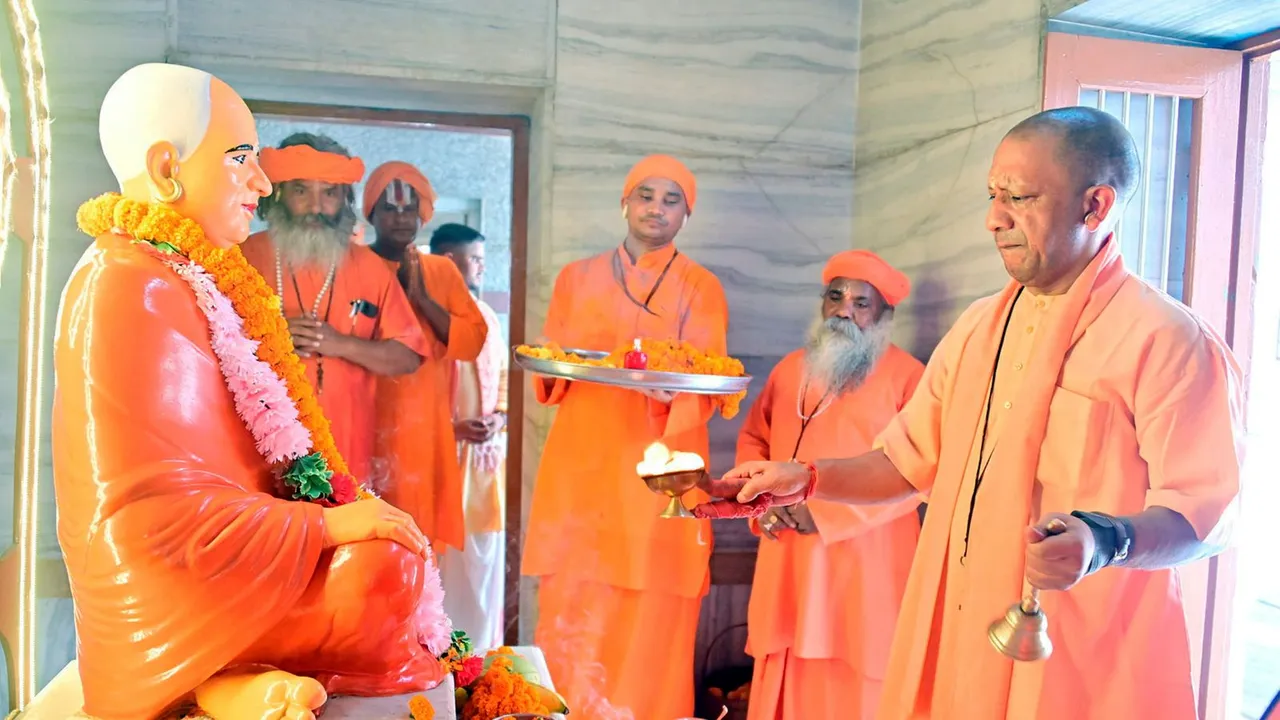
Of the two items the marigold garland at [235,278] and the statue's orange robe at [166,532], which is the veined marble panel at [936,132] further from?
the statue's orange robe at [166,532]

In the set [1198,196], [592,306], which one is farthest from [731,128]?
[1198,196]

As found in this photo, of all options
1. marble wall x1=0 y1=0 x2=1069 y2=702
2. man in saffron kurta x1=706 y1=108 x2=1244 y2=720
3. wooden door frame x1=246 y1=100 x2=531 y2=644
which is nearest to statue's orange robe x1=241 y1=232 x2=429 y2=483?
wooden door frame x1=246 y1=100 x2=531 y2=644

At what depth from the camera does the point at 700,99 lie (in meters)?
4.95

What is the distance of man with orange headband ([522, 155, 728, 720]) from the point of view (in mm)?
4293

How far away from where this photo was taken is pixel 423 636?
2404mm

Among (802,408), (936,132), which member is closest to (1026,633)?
(802,408)

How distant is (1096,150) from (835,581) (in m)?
2.33

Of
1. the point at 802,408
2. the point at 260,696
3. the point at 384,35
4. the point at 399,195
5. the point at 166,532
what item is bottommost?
the point at 260,696

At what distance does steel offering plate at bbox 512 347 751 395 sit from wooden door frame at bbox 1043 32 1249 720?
5.52 feet

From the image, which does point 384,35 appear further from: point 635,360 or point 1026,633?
point 1026,633

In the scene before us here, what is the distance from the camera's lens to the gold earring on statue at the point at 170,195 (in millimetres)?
2219

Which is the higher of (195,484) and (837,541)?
(195,484)

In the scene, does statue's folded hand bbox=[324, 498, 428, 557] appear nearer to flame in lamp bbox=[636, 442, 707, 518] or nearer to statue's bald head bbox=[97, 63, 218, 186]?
flame in lamp bbox=[636, 442, 707, 518]

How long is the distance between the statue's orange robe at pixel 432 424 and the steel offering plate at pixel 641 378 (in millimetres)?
909
